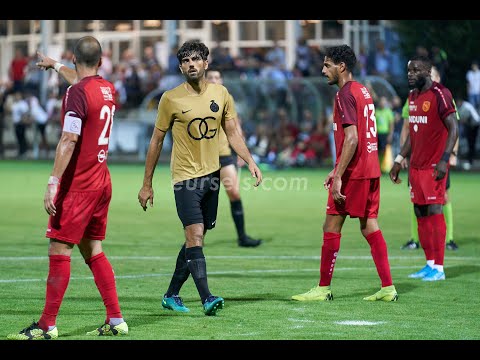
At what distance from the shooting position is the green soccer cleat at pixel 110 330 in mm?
8250

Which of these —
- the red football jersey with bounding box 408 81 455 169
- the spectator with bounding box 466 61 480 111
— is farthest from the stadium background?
the spectator with bounding box 466 61 480 111

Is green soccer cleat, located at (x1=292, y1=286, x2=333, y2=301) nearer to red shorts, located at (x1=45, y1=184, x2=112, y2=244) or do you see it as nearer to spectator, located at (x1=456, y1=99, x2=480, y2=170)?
red shorts, located at (x1=45, y1=184, x2=112, y2=244)

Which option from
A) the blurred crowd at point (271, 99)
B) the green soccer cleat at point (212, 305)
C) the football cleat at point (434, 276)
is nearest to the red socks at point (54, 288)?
the green soccer cleat at point (212, 305)

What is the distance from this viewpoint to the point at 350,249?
1413 cm

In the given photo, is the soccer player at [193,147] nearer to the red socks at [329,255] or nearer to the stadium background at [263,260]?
the stadium background at [263,260]

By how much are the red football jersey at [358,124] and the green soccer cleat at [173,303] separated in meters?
1.91

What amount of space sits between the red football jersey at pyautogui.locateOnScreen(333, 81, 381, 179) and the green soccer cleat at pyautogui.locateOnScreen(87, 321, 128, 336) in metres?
2.78

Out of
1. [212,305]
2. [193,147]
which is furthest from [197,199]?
[212,305]

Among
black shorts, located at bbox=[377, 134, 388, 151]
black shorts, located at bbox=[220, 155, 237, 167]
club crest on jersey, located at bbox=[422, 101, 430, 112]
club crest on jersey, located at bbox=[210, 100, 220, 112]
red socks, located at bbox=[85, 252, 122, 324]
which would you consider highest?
club crest on jersey, located at bbox=[210, 100, 220, 112]

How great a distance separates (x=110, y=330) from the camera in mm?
8258

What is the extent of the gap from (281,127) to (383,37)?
848 centimetres

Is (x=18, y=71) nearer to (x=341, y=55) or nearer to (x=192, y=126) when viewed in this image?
(x=341, y=55)

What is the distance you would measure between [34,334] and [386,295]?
345 cm

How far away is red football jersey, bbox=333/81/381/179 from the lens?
9.83 meters
